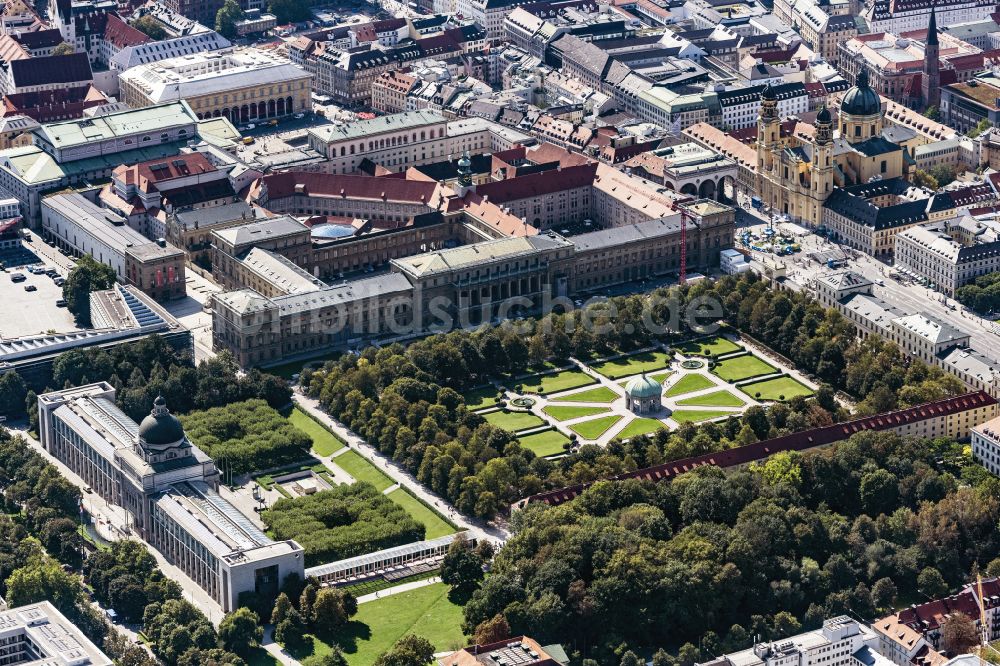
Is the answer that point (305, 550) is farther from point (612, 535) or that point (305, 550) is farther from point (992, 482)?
point (992, 482)

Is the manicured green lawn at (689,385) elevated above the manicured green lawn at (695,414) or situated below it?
below

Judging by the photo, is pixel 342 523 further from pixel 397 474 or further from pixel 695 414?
pixel 695 414

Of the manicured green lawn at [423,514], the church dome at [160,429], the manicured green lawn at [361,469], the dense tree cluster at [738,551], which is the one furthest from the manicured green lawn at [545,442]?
the church dome at [160,429]

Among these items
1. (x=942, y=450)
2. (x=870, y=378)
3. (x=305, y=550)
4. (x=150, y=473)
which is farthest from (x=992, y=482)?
(x=150, y=473)

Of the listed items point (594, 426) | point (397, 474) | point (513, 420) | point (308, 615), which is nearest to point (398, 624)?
point (308, 615)

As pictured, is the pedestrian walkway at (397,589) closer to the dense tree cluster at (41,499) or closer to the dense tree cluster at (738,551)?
the dense tree cluster at (738,551)

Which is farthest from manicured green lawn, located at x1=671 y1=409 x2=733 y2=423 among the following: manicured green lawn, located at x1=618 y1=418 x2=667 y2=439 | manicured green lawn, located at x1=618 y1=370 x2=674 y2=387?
manicured green lawn, located at x1=618 y1=370 x2=674 y2=387
